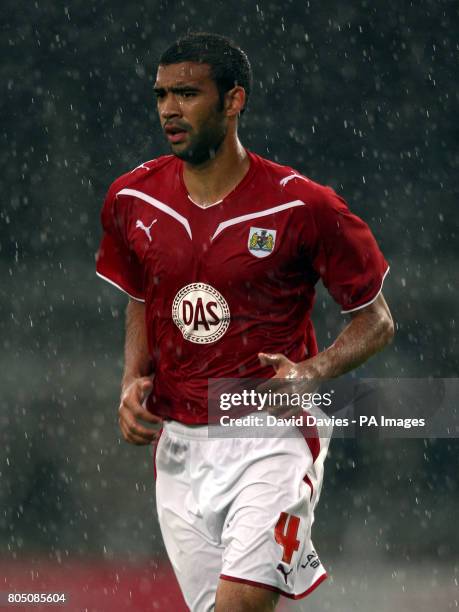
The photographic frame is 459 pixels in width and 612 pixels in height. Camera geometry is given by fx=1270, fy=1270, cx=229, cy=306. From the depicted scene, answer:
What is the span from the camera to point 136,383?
149 inches

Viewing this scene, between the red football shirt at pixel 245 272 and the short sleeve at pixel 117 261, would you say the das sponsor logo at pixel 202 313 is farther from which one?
the short sleeve at pixel 117 261

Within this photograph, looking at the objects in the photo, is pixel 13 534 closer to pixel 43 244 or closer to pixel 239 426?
pixel 43 244

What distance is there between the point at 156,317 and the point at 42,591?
3.42 m

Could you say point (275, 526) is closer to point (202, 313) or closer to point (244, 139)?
point (202, 313)

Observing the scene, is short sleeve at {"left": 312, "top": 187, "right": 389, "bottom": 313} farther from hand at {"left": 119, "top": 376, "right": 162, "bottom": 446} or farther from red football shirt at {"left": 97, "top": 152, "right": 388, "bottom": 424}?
hand at {"left": 119, "top": 376, "right": 162, "bottom": 446}

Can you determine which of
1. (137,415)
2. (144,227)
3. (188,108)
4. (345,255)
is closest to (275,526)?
(137,415)

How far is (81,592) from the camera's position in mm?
6906

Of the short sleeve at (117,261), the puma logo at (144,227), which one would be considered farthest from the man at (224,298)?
the short sleeve at (117,261)

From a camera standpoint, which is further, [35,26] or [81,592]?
[35,26]

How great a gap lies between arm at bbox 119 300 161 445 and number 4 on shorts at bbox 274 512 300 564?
0.44m

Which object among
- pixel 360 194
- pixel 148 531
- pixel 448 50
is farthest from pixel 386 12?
pixel 148 531

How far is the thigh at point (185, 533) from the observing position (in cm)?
379

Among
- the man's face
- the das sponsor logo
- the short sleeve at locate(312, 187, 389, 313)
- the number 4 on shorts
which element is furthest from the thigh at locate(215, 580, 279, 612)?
the man's face

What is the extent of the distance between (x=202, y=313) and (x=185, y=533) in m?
0.67
